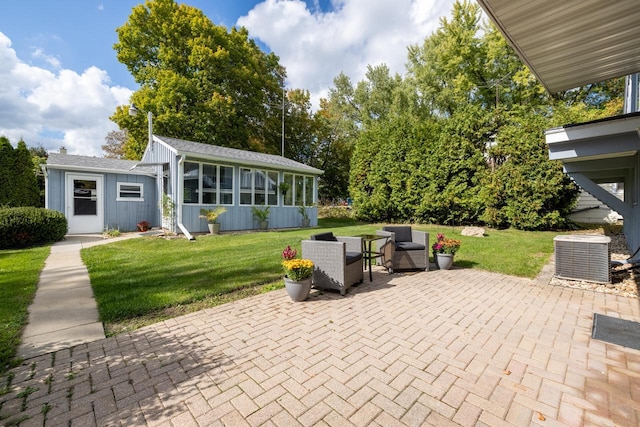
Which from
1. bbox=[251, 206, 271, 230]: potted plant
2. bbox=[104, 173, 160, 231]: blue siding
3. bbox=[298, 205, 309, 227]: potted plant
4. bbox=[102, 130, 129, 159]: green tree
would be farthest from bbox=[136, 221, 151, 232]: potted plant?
bbox=[102, 130, 129, 159]: green tree

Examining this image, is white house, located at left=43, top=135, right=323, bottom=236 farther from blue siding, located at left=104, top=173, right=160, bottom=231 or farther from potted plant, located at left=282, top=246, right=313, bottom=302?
potted plant, located at left=282, top=246, right=313, bottom=302

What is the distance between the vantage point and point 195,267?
6074 millimetres

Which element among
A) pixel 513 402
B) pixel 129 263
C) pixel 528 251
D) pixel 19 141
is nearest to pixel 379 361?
pixel 513 402

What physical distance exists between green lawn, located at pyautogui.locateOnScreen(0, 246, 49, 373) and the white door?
11.9 feet

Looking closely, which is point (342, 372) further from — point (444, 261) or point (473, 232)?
point (473, 232)

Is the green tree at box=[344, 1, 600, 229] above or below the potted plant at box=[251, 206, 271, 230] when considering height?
above

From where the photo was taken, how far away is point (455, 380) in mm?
2322

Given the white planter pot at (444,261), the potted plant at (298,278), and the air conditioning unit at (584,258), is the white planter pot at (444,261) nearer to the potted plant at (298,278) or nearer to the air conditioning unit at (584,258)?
the air conditioning unit at (584,258)

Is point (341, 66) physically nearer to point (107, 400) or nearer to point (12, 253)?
point (12, 253)

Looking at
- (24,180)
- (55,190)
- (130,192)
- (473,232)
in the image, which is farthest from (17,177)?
(473,232)

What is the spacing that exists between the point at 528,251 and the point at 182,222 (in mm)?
11407

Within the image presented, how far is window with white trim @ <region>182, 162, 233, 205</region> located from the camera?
36.2 ft

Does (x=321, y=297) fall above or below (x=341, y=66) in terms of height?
below

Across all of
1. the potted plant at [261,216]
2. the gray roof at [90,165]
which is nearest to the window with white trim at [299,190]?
the potted plant at [261,216]
